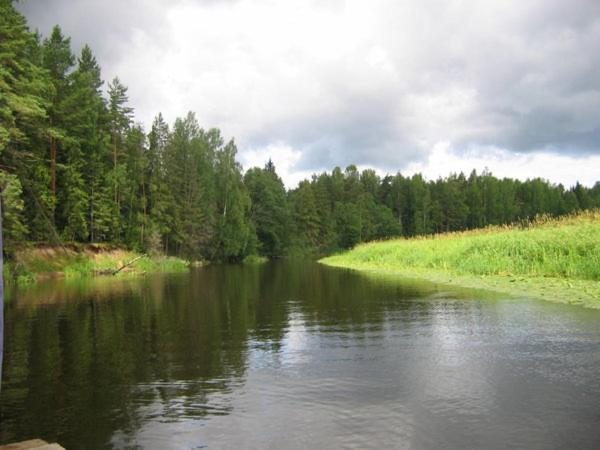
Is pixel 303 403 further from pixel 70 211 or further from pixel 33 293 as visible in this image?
pixel 70 211

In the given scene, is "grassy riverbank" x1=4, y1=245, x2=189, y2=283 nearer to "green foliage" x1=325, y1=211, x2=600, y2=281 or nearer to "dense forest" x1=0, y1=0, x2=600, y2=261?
"dense forest" x1=0, y1=0, x2=600, y2=261

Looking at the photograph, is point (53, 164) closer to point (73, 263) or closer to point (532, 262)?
point (73, 263)

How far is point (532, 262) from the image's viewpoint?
20.0 meters

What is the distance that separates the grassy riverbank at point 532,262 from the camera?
52.3ft

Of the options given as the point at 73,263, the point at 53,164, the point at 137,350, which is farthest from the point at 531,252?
the point at 53,164

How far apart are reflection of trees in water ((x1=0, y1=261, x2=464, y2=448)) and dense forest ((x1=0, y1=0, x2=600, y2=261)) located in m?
2.50

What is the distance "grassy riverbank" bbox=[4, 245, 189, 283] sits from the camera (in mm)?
30234

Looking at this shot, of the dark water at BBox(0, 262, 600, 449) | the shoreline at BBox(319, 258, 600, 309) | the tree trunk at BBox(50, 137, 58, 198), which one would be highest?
the tree trunk at BBox(50, 137, 58, 198)

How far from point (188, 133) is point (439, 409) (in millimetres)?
67854

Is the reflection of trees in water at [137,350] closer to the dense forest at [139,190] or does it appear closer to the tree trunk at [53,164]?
the dense forest at [139,190]

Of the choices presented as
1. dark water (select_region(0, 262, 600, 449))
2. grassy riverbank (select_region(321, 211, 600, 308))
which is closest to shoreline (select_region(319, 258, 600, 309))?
grassy riverbank (select_region(321, 211, 600, 308))

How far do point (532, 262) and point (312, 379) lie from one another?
15.8 meters

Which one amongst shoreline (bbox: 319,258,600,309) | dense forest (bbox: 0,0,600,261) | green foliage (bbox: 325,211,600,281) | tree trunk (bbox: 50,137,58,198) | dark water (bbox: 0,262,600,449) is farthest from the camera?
tree trunk (bbox: 50,137,58,198)

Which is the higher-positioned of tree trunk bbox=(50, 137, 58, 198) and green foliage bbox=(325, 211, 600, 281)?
tree trunk bbox=(50, 137, 58, 198)
